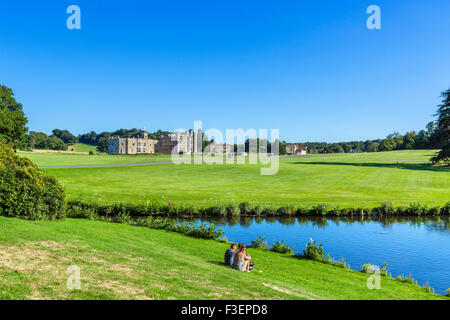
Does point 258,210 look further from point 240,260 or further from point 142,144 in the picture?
point 142,144

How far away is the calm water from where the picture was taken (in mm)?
18781

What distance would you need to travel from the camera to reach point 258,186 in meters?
49.3

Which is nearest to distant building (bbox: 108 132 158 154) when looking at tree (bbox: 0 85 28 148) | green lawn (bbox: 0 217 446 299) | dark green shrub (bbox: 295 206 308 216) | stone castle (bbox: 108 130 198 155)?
stone castle (bbox: 108 130 198 155)

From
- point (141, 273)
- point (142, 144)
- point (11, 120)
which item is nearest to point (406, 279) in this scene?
point (141, 273)

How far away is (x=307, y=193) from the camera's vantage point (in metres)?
42.8

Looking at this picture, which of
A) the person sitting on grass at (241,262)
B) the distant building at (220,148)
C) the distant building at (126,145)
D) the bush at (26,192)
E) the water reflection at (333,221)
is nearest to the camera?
the person sitting on grass at (241,262)

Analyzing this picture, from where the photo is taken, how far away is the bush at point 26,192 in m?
17.3

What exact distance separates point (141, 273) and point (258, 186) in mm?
39195

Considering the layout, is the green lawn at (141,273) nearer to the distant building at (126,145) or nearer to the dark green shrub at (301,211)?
the dark green shrub at (301,211)

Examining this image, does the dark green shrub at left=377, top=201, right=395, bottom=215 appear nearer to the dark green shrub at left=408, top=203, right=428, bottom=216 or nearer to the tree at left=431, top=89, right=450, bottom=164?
Result: the dark green shrub at left=408, top=203, right=428, bottom=216

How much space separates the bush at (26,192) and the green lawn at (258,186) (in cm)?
1406

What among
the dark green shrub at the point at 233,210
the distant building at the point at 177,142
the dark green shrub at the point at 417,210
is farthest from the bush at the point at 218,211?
the distant building at the point at 177,142
